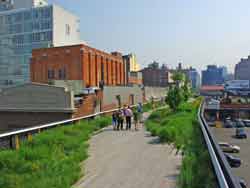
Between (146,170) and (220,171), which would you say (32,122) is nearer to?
(146,170)

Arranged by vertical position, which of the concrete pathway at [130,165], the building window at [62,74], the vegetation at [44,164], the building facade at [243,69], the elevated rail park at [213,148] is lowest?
the concrete pathway at [130,165]

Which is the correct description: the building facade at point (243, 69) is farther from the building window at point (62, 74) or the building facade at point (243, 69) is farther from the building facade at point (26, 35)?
the building window at point (62, 74)

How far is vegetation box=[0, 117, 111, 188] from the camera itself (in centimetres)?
635

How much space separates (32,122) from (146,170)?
578 inches

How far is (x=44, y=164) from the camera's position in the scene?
25.0ft

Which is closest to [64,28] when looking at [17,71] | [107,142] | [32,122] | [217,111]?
[17,71]

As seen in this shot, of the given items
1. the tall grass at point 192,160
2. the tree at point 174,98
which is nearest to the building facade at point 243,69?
the tree at point 174,98

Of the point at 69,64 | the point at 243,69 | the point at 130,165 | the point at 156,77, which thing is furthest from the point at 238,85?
the point at 130,165

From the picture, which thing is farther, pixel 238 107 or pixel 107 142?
pixel 238 107

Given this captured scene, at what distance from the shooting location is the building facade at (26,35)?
8515cm

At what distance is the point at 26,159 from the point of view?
27.5ft

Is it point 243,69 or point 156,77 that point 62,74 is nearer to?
point 156,77

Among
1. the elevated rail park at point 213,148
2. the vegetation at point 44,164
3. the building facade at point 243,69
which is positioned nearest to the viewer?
the elevated rail park at point 213,148

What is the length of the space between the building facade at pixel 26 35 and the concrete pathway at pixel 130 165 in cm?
7622
